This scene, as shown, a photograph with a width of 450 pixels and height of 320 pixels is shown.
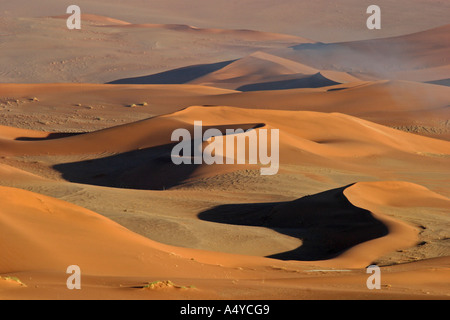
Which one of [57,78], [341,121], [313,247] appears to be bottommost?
[313,247]

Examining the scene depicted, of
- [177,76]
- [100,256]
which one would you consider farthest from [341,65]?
[100,256]

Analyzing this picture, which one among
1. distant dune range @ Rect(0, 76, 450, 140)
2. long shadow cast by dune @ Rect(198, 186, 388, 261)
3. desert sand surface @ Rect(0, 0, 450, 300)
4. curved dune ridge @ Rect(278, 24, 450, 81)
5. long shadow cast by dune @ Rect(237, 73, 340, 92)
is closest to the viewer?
desert sand surface @ Rect(0, 0, 450, 300)

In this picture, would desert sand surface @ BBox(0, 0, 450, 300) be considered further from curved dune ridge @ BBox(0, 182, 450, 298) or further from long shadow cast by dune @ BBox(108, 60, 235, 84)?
long shadow cast by dune @ BBox(108, 60, 235, 84)

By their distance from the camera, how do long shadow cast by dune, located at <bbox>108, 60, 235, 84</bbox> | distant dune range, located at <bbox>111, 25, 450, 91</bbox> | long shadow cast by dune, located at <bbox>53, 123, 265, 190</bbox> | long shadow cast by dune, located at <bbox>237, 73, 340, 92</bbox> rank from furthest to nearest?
long shadow cast by dune, located at <bbox>108, 60, 235, 84</bbox> → distant dune range, located at <bbox>111, 25, 450, 91</bbox> → long shadow cast by dune, located at <bbox>237, 73, 340, 92</bbox> → long shadow cast by dune, located at <bbox>53, 123, 265, 190</bbox>

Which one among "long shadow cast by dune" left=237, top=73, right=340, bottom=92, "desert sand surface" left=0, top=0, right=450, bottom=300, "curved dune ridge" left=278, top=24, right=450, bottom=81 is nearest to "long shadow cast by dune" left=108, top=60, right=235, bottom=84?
"desert sand surface" left=0, top=0, right=450, bottom=300

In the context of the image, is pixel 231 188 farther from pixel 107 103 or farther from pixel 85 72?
pixel 85 72

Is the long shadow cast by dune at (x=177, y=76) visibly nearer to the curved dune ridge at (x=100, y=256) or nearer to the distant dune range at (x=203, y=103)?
the distant dune range at (x=203, y=103)
